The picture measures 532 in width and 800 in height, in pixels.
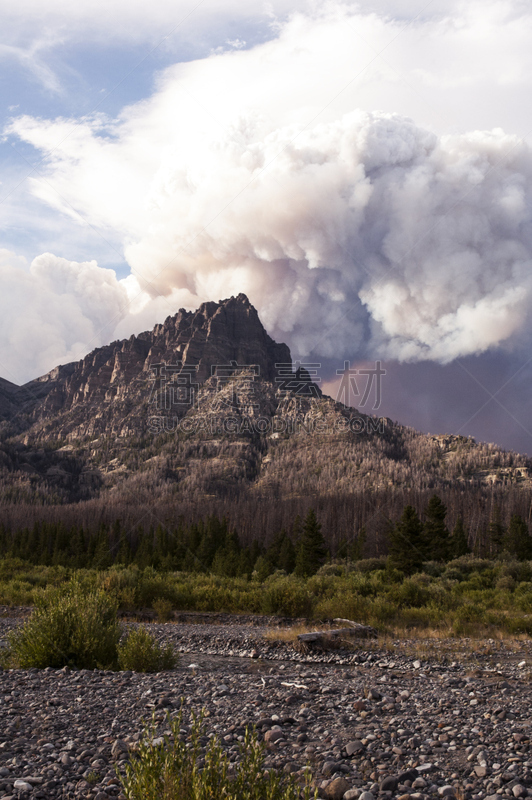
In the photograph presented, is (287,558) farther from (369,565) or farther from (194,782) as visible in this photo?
(194,782)

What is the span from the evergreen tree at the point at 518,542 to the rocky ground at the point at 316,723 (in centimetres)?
4589

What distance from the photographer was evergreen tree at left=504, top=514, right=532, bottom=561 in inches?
2092

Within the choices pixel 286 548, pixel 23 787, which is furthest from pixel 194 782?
pixel 286 548

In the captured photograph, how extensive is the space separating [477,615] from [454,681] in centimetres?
1121

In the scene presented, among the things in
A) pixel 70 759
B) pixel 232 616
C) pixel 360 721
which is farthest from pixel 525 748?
pixel 232 616

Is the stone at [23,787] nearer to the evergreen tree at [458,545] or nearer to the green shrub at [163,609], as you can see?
the green shrub at [163,609]

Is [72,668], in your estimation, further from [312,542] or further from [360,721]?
[312,542]

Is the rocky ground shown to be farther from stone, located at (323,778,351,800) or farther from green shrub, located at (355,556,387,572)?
green shrub, located at (355,556,387,572)

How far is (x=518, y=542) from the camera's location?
54.8 metres

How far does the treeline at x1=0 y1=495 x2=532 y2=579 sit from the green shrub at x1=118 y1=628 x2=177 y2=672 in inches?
1339

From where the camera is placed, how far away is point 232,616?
26.0 m

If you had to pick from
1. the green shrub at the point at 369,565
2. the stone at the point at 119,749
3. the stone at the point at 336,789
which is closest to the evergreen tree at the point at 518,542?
the green shrub at the point at 369,565

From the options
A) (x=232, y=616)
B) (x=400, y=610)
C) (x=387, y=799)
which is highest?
(x=387, y=799)

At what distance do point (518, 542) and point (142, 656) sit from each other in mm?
54284
